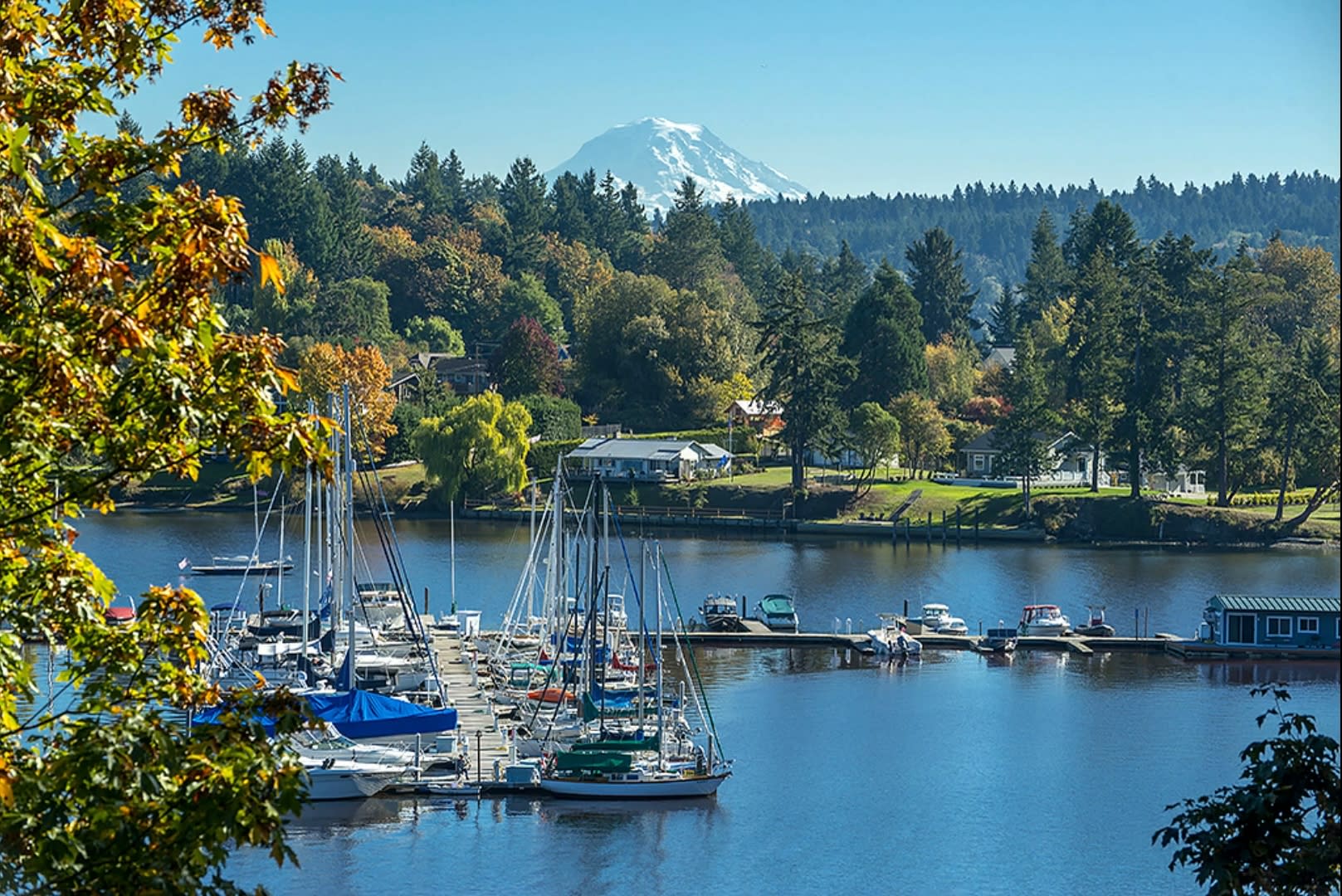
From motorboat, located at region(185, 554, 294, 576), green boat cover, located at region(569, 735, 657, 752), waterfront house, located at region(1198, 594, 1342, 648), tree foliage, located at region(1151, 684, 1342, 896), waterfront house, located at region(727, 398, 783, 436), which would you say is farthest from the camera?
waterfront house, located at region(727, 398, 783, 436)

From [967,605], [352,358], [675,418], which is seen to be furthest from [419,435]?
[967,605]

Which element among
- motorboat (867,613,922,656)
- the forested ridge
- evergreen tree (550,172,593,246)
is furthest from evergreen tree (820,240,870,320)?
motorboat (867,613,922,656)

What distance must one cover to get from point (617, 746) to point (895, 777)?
6.83 metres

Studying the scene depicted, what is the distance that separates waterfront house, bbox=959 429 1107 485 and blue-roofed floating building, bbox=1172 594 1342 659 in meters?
32.8

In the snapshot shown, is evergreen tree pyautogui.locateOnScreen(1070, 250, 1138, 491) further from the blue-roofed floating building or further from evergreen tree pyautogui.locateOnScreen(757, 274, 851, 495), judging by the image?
the blue-roofed floating building

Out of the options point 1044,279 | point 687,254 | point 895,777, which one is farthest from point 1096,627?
point 687,254

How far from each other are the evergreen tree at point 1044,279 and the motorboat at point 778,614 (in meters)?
77.0

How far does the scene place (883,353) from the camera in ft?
348

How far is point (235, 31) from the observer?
980cm

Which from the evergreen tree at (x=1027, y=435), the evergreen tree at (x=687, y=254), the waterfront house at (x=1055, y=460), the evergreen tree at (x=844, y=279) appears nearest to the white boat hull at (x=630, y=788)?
the evergreen tree at (x=1027, y=435)

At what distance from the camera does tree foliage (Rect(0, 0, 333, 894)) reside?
337 inches

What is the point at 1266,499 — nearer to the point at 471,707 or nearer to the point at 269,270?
the point at 471,707

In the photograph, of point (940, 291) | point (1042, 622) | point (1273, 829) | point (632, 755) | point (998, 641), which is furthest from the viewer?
point (940, 291)

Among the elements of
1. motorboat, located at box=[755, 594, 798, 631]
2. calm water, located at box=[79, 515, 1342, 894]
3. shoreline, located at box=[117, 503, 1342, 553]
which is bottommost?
calm water, located at box=[79, 515, 1342, 894]
